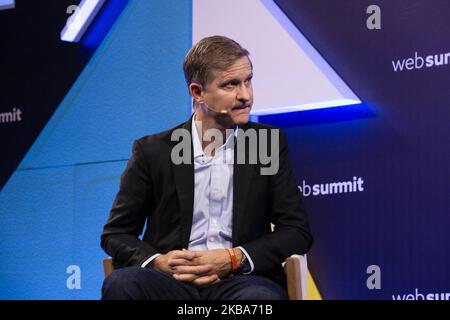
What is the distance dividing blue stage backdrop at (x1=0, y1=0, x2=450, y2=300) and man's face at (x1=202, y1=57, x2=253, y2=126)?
0.76m

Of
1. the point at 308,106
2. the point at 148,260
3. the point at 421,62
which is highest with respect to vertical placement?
the point at 421,62

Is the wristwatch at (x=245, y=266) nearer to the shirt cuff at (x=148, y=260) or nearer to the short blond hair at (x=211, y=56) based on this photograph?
the shirt cuff at (x=148, y=260)

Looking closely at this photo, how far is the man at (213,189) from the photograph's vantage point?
2674 millimetres

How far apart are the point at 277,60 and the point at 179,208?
1092mm

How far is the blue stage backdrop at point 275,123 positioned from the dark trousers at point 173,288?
879mm

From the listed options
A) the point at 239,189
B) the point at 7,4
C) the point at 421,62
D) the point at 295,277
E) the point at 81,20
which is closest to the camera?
the point at 295,277

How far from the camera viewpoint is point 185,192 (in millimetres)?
2758

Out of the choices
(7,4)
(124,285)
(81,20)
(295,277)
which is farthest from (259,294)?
(7,4)

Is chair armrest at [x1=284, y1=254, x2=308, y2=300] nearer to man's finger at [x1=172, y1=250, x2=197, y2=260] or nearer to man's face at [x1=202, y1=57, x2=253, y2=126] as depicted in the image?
man's finger at [x1=172, y1=250, x2=197, y2=260]

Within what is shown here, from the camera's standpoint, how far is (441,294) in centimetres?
313

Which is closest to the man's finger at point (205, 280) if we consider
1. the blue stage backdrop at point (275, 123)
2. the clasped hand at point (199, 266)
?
the clasped hand at point (199, 266)

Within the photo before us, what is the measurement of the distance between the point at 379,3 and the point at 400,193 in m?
0.81

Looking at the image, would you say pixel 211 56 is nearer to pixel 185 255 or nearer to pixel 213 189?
pixel 213 189
